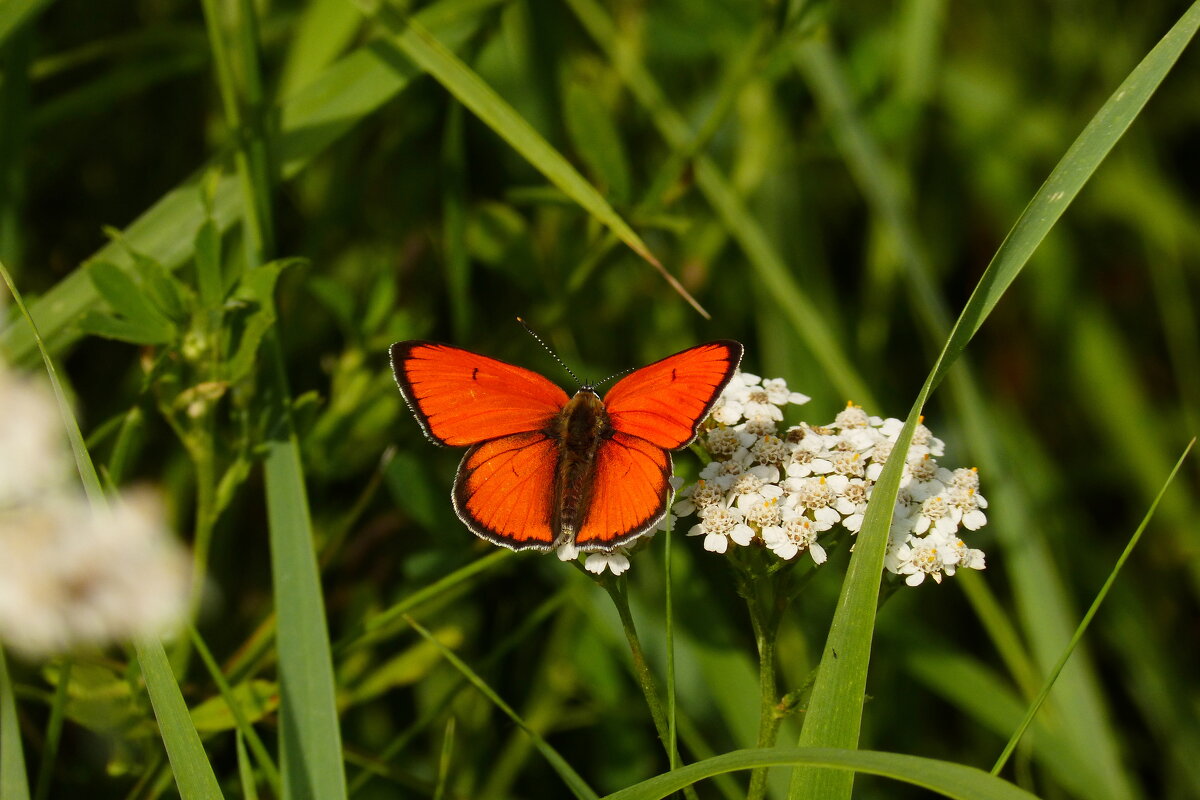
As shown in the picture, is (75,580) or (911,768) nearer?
(911,768)

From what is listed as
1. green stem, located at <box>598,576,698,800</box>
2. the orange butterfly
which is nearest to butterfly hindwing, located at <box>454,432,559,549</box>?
the orange butterfly

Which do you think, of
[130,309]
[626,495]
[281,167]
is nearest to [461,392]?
[626,495]

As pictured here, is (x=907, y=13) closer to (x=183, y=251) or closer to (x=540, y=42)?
(x=540, y=42)

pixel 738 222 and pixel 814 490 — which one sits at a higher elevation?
pixel 738 222

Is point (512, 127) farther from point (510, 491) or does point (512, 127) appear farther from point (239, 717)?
point (239, 717)

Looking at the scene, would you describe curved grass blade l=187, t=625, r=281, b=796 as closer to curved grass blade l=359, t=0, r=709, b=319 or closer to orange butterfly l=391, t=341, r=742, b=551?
orange butterfly l=391, t=341, r=742, b=551

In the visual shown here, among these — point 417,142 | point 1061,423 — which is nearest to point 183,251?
point 417,142

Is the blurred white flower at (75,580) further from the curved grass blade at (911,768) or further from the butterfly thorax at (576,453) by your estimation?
the curved grass blade at (911,768)
